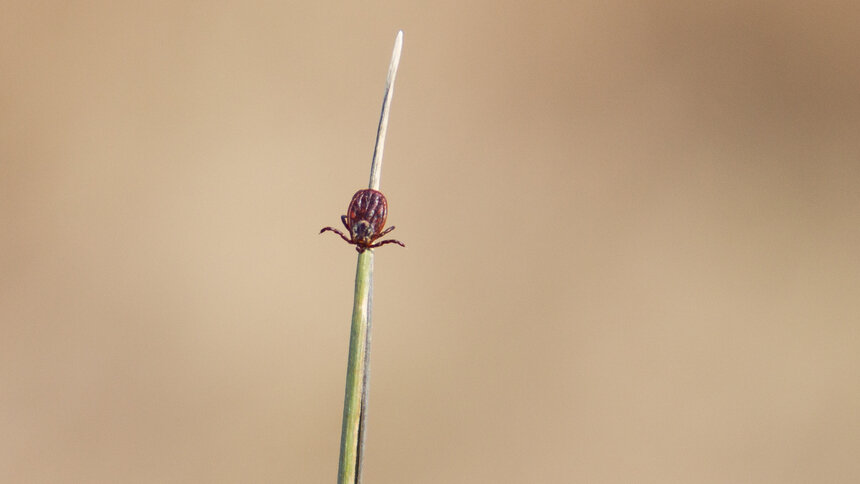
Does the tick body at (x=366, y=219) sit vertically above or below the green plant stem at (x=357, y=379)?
above

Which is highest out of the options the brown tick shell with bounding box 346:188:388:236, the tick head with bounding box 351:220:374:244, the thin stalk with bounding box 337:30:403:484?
the brown tick shell with bounding box 346:188:388:236

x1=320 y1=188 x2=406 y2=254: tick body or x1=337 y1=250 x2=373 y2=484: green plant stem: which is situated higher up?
x1=320 y1=188 x2=406 y2=254: tick body

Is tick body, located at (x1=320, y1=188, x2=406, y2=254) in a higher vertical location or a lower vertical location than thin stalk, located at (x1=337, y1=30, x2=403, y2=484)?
higher

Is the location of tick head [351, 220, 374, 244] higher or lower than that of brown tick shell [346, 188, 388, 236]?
lower

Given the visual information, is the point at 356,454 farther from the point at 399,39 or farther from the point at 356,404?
the point at 399,39

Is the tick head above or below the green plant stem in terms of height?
above

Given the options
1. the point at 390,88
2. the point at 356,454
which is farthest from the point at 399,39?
the point at 356,454

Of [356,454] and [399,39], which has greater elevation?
[399,39]
